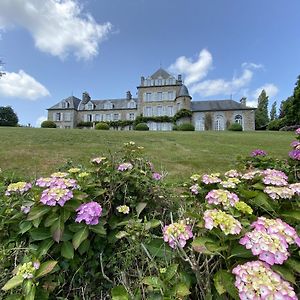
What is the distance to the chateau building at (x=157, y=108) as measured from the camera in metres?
34.8

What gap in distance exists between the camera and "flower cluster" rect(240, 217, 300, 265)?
986 millimetres

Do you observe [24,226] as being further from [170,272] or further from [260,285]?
[260,285]

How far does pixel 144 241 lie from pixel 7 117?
40136mm

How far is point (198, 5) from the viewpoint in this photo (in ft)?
38.7

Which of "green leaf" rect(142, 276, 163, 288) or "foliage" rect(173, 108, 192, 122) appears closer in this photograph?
"green leaf" rect(142, 276, 163, 288)

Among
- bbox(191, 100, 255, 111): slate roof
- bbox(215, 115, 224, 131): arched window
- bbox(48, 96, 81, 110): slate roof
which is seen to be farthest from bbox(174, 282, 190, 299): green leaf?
bbox(48, 96, 81, 110): slate roof

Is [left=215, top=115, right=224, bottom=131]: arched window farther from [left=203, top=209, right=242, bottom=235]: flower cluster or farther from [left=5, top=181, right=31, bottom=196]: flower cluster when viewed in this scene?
[left=203, top=209, right=242, bottom=235]: flower cluster

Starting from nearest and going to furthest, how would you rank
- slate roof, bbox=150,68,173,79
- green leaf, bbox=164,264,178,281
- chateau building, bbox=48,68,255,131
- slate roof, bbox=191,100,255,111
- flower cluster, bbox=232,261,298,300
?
flower cluster, bbox=232,261,298,300, green leaf, bbox=164,264,178,281, slate roof, bbox=191,100,255,111, chateau building, bbox=48,68,255,131, slate roof, bbox=150,68,173,79

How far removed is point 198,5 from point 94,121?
30.3 m

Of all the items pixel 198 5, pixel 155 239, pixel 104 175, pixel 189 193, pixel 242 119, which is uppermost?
pixel 198 5

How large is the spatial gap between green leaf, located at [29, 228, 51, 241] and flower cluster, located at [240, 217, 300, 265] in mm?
1155

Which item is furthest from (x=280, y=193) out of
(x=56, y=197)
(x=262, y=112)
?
(x=262, y=112)

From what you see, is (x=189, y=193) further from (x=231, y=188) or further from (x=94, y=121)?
(x=94, y=121)

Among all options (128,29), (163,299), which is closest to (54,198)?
(163,299)
